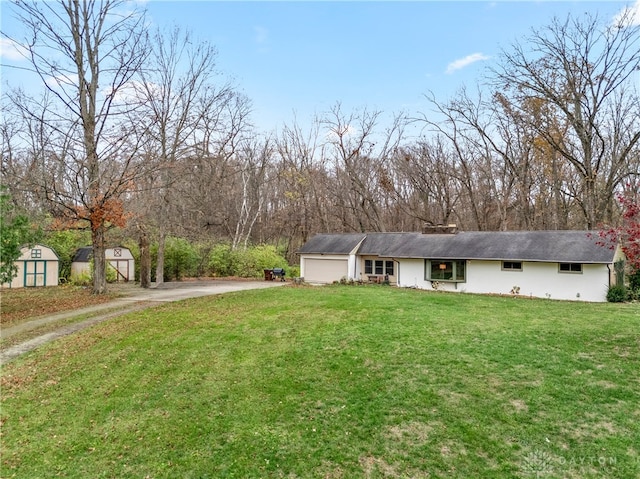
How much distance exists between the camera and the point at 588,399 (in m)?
5.83

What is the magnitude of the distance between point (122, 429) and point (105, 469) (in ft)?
2.86

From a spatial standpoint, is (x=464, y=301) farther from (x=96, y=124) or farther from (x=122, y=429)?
(x=96, y=124)

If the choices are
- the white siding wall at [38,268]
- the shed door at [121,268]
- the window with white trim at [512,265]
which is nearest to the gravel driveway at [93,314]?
the shed door at [121,268]

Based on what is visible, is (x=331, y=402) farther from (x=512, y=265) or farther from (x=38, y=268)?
(x=38, y=268)

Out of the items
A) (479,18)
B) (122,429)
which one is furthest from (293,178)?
(122,429)

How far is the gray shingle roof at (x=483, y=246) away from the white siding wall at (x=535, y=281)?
467 mm

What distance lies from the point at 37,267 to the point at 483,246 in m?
23.1

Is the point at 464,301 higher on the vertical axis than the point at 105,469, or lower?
higher

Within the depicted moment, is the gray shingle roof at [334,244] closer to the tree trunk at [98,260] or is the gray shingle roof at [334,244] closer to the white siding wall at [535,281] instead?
the white siding wall at [535,281]

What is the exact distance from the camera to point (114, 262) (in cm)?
2353

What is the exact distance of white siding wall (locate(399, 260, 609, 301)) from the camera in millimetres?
15945

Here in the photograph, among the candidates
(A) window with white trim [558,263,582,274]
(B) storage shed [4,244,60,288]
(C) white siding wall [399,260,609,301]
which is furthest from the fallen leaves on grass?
(A) window with white trim [558,263,582,274]

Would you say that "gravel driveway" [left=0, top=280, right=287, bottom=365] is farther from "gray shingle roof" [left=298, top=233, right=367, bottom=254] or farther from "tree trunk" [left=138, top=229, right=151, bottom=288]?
"gray shingle roof" [left=298, top=233, right=367, bottom=254]

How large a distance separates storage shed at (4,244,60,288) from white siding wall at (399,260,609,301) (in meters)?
19.7
